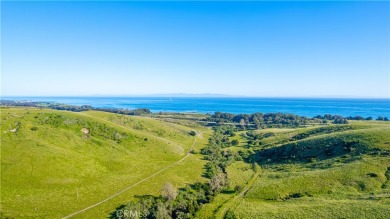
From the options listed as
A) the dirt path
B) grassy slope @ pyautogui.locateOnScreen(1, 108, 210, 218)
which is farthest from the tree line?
the dirt path

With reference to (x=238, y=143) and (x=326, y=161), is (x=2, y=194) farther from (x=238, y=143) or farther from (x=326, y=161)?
(x=238, y=143)

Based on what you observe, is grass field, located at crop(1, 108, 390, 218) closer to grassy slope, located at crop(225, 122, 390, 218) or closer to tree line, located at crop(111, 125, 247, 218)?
grassy slope, located at crop(225, 122, 390, 218)

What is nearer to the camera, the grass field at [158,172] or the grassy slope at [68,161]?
the grass field at [158,172]

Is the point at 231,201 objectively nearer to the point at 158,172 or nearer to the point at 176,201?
the point at 176,201

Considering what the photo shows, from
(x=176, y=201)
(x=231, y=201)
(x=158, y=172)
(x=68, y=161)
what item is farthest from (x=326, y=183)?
(x=68, y=161)

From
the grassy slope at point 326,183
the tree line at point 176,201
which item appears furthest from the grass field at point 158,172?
the tree line at point 176,201

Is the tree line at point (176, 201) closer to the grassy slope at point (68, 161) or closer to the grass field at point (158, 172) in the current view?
the grass field at point (158, 172)
